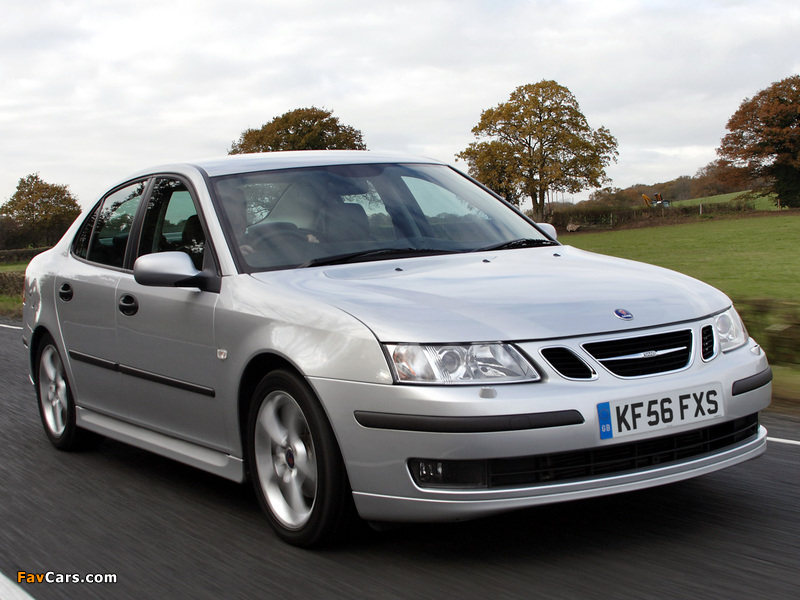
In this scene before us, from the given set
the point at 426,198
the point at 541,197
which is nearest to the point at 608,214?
the point at 541,197

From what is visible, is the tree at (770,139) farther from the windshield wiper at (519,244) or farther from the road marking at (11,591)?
the road marking at (11,591)

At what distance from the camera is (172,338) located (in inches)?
192

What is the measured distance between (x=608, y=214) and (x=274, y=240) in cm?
7062

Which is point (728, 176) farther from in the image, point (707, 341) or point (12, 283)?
point (707, 341)

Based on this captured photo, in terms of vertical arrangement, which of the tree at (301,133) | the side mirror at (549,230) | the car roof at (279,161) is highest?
the tree at (301,133)

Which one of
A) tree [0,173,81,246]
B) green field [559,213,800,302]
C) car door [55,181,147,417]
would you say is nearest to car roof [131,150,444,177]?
car door [55,181,147,417]

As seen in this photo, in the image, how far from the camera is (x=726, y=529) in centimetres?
409

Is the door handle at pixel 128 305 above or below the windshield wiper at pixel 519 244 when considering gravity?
below

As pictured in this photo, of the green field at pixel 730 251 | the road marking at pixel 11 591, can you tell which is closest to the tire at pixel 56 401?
the road marking at pixel 11 591

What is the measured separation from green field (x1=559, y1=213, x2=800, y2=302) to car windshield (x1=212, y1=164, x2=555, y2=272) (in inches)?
169

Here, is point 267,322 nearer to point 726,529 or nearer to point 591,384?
point 591,384

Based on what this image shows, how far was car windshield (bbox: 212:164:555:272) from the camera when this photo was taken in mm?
4789

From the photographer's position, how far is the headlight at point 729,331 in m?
4.22

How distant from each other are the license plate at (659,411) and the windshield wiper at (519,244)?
1482 millimetres
